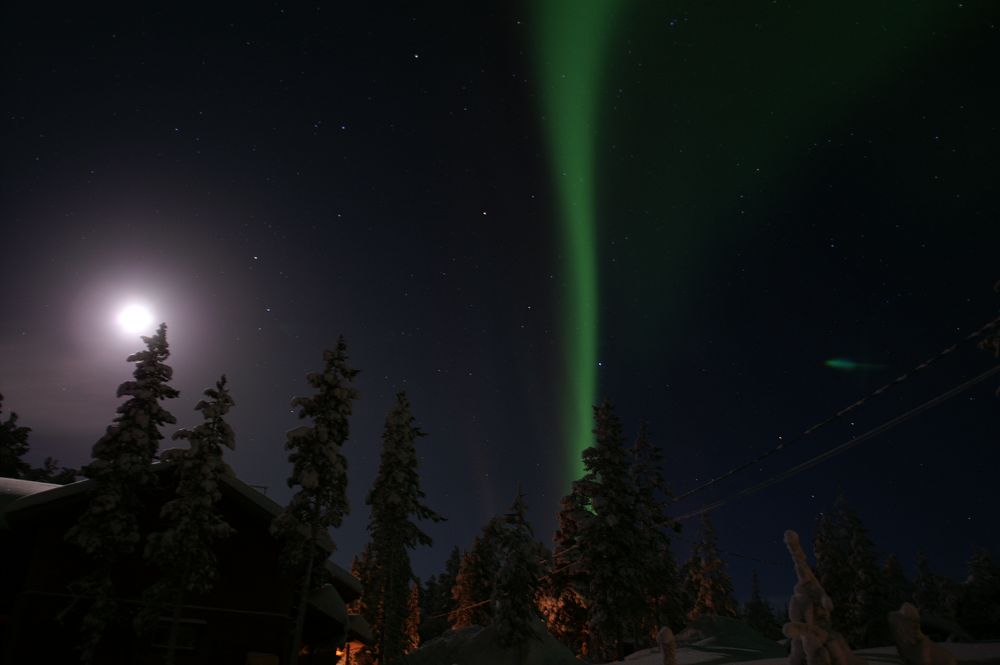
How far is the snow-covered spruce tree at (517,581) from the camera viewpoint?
33.2 meters

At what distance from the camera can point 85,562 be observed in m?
20.7

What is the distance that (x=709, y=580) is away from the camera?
2325 inches

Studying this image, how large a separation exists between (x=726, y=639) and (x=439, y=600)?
6563 cm

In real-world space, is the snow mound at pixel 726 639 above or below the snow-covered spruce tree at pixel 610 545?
below

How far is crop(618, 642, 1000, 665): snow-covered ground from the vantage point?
542 inches

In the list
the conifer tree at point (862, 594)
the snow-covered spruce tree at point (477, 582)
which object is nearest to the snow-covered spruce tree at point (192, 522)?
the snow-covered spruce tree at point (477, 582)

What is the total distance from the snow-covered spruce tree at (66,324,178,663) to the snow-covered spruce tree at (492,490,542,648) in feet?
63.0

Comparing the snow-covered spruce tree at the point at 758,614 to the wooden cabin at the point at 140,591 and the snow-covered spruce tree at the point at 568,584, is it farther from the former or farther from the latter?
the wooden cabin at the point at 140,591

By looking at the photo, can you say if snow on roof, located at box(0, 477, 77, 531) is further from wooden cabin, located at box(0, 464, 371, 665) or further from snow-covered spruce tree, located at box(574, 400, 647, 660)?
snow-covered spruce tree, located at box(574, 400, 647, 660)

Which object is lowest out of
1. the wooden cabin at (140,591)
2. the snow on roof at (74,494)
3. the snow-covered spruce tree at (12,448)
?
the wooden cabin at (140,591)

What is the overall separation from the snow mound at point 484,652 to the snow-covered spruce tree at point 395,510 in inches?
78.1

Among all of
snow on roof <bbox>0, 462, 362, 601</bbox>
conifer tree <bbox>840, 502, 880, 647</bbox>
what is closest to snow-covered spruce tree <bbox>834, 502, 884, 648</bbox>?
conifer tree <bbox>840, 502, 880, 647</bbox>

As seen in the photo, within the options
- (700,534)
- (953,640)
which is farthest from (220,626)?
(700,534)

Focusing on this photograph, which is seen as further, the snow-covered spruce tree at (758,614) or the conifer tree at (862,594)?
the snow-covered spruce tree at (758,614)
